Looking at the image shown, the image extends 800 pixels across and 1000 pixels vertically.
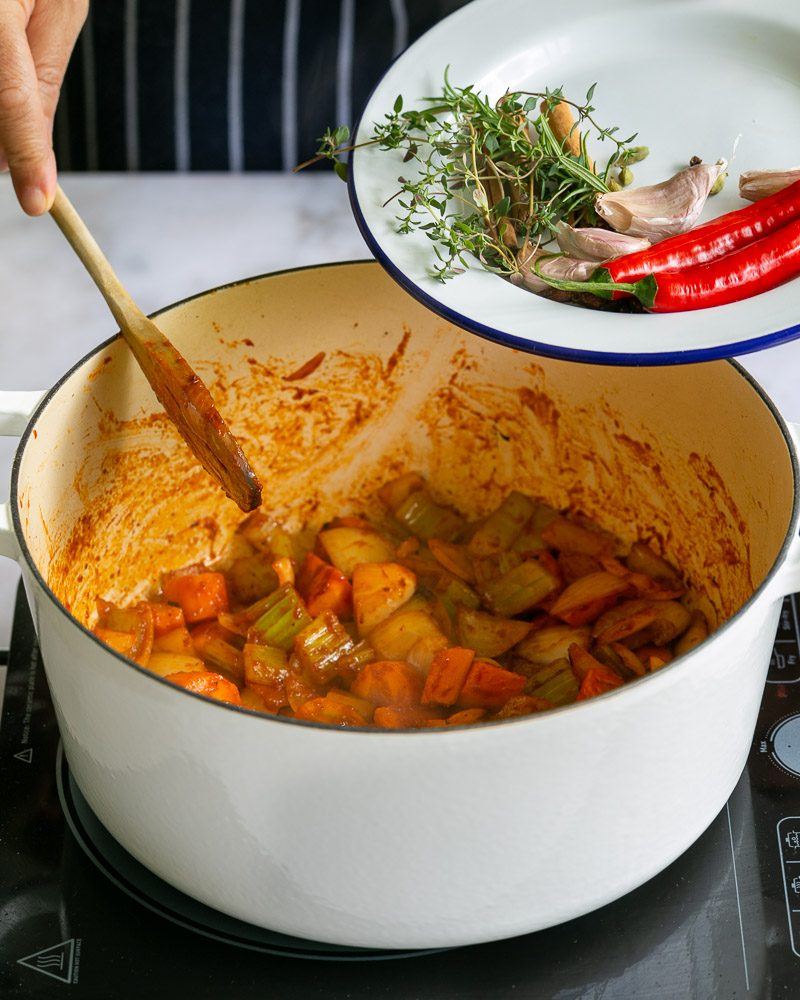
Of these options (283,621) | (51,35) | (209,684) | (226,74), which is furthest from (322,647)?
(226,74)

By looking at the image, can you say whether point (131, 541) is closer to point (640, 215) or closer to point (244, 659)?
point (244, 659)

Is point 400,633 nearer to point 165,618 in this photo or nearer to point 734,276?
point 165,618

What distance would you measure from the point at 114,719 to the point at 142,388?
1.41 ft

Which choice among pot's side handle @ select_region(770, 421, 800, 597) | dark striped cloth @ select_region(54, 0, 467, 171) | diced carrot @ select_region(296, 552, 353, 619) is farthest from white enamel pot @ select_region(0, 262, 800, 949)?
dark striped cloth @ select_region(54, 0, 467, 171)

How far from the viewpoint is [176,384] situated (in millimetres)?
981

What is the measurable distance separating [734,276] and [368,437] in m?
0.52

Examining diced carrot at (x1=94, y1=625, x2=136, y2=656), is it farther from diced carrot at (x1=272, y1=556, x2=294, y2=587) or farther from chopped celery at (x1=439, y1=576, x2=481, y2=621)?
chopped celery at (x1=439, y1=576, x2=481, y2=621)

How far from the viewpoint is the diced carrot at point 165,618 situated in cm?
118

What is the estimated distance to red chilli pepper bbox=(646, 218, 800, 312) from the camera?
882 millimetres

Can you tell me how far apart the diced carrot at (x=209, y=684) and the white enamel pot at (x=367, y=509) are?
0.14m

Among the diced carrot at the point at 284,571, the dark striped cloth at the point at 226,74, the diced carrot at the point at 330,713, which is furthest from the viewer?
the dark striped cloth at the point at 226,74

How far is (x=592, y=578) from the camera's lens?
1201 mm

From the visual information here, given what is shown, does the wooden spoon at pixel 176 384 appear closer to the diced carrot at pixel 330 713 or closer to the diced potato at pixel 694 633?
the diced carrot at pixel 330 713

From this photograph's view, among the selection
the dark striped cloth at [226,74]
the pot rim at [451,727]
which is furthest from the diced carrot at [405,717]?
the dark striped cloth at [226,74]
